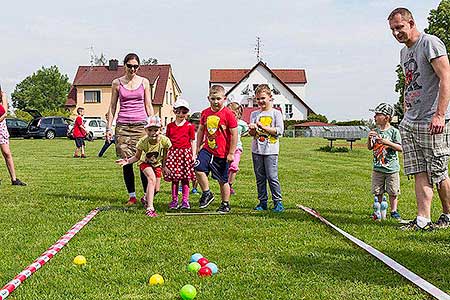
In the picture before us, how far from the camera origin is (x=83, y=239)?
5.74m

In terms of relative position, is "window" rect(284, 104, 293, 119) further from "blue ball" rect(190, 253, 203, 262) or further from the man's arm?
"blue ball" rect(190, 253, 203, 262)

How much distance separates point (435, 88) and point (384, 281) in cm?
269

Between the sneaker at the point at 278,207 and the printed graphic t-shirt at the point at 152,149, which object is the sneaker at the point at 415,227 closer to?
the sneaker at the point at 278,207

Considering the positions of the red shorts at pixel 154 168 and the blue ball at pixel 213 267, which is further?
the red shorts at pixel 154 168

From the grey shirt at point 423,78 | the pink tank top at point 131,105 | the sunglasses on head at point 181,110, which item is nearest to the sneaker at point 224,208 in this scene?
the sunglasses on head at point 181,110

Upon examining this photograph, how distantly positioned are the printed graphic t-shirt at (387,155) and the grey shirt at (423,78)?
991 millimetres

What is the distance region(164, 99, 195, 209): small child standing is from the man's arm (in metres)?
3.36

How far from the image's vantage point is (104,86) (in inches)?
2365

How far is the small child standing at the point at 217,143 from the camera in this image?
7.88m

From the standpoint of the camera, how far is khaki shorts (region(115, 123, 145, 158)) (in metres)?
8.27

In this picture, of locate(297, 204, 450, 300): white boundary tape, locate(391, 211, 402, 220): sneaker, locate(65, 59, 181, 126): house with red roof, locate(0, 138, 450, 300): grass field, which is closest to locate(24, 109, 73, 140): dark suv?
locate(65, 59, 181, 126): house with red roof

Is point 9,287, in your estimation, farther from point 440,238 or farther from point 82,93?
point 82,93

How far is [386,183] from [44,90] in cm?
11234

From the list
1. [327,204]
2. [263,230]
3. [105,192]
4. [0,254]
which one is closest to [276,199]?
[327,204]
